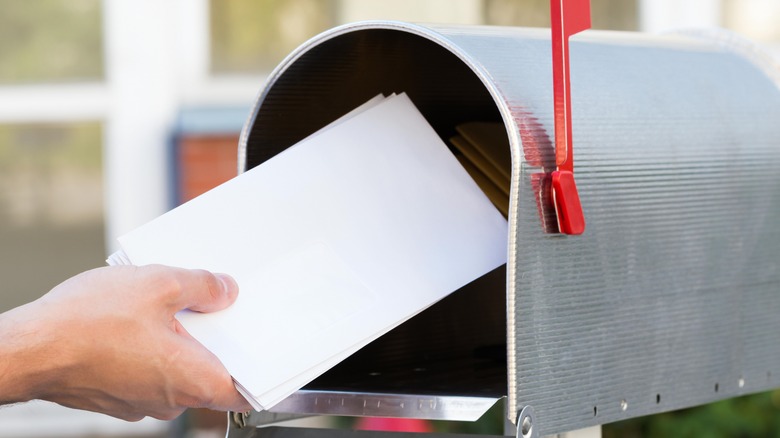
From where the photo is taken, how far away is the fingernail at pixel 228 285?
4.39 ft

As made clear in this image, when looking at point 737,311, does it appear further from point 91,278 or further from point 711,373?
point 91,278

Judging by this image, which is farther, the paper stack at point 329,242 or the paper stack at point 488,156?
the paper stack at point 488,156

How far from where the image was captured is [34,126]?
483 cm

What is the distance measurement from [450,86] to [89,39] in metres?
3.27

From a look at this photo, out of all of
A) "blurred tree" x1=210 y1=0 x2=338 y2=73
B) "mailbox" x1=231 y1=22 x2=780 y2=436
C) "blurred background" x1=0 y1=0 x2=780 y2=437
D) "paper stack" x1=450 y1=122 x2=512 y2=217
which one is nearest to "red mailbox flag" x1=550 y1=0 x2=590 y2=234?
"mailbox" x1=231 y1=22 x2=780 y2=436

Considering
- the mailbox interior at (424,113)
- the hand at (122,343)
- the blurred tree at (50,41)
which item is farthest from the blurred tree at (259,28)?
the hand at (122,343)

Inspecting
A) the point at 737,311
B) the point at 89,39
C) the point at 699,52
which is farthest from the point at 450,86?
the point at 89,39

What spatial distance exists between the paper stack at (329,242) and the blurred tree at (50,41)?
3464 mm

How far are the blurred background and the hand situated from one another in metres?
3.19

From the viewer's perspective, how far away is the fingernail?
4.39 ft

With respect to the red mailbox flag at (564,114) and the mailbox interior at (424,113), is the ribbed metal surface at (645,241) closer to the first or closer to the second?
the red mailbox flag at (564,114)

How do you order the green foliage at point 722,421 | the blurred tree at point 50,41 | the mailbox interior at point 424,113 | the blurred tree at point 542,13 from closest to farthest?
the mailbox interior at point 424,113 → the green foliage at point 722,421 → the blurred tree at point 50,41 → the blurred tree at point 542,13

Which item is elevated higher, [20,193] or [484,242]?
[20,193]

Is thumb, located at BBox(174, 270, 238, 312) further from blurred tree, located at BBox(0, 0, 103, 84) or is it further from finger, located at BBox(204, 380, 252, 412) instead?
blurred tree, located at BBox(0, 0, 103, 84)
